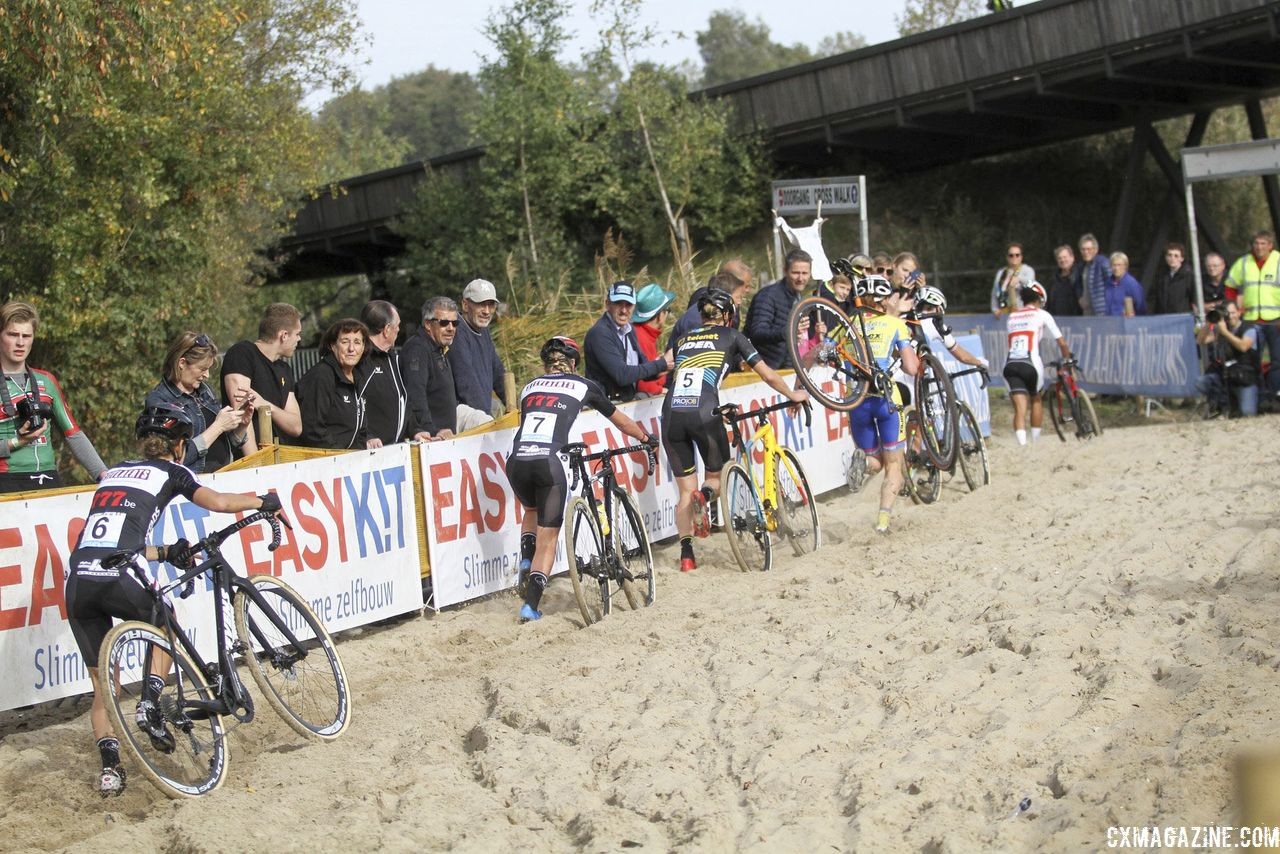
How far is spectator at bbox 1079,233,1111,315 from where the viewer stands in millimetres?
19672

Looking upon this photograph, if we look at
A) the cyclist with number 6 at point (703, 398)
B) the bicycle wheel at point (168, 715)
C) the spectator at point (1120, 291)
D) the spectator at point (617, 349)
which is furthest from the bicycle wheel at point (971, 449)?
the bicycle wheel at point (168, 715)

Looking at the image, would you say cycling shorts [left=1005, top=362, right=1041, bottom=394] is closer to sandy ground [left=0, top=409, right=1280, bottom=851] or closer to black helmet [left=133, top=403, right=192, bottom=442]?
sandy ground [left=0, top=409, right=1280, bottom=851]

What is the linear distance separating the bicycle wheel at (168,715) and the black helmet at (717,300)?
496 centimetres

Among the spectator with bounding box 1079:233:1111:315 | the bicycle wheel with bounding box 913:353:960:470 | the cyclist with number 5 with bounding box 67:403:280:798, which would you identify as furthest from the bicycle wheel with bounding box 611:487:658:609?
the spectator with bounding box 1079:233:1111:315

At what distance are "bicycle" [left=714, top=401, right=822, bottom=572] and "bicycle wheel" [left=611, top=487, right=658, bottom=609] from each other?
0.84 meters

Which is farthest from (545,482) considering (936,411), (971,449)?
Answer: (971,449)

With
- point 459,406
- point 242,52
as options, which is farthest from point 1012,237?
point 459,406

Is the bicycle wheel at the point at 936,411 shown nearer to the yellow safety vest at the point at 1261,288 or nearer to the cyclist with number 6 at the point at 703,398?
the cyclist with number 6 at the point at 703,398

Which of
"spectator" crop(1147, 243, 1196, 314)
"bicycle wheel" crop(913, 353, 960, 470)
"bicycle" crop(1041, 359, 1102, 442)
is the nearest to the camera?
"bicycle wheel" crop(913, 353, 960, 470)

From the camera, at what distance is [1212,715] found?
5809 mm

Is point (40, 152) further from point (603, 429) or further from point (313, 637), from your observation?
point (313, 637)

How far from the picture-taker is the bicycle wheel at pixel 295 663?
6.84 meters

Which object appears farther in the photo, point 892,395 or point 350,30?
point 350,30

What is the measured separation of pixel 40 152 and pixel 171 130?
2.79m
